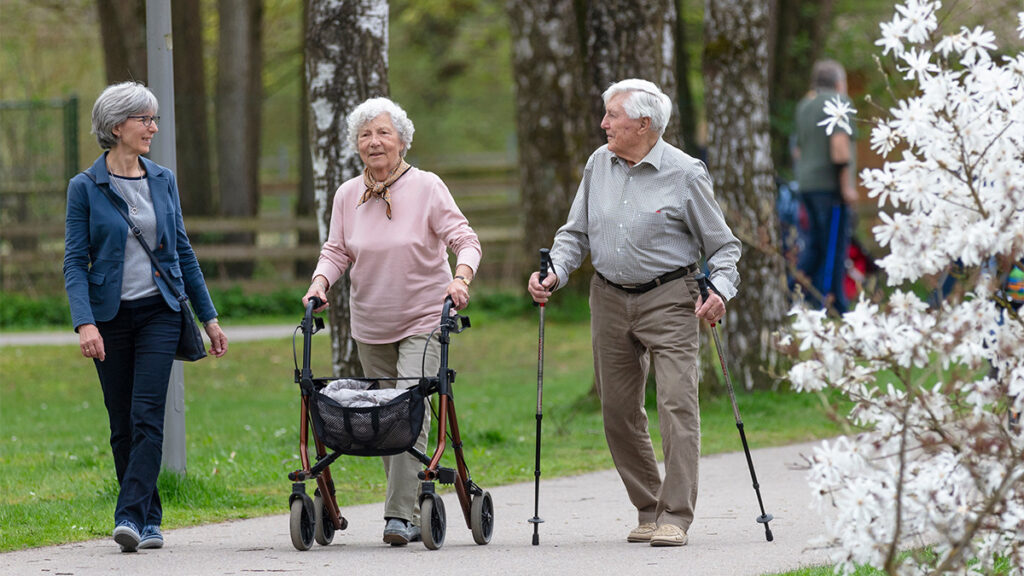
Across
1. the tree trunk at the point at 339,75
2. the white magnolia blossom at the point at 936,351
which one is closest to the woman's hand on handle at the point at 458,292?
the white magnolia blossom at the point at 936,351

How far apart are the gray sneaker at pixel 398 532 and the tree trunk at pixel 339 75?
10.2ft

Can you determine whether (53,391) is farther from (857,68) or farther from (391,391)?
(857,68)

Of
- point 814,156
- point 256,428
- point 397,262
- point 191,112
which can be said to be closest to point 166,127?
point 397,262

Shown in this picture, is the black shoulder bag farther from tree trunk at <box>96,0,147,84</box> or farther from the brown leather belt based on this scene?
tree trunk at <box>96,0,147,84</box>

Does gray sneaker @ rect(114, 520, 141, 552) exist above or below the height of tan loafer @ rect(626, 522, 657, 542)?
above

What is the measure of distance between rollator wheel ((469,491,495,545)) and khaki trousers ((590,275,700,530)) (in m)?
0.64

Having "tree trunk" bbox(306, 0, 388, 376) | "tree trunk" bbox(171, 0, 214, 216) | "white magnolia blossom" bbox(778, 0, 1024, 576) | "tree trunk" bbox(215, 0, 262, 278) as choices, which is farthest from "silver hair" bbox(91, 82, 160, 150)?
"tree trunk" bbox(215, 0, 262, 278)

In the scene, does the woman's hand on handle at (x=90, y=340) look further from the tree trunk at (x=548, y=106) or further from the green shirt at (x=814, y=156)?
the tree trunk at (x=548, y=106)

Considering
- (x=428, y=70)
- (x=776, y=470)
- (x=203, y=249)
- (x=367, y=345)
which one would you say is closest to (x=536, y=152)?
(x=203, y=249)

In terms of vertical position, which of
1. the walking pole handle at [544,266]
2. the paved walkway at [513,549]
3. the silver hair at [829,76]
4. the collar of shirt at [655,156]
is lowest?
the paved walkway at [513,549]

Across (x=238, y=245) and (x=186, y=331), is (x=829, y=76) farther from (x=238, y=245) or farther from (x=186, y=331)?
(x=238, y=245)

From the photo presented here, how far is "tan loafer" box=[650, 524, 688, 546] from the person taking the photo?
263 inches

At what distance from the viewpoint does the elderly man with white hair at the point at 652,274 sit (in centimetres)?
678

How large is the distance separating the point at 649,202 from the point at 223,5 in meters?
16.5
